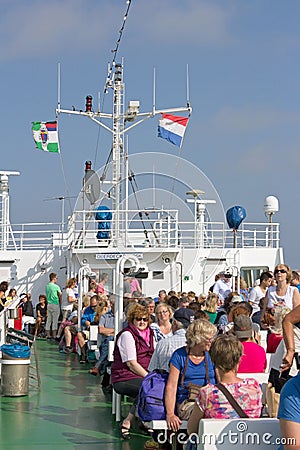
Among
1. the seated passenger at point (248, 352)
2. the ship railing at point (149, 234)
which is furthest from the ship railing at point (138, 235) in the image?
the seated passenger at point (248, 352)

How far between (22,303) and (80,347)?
437 cm

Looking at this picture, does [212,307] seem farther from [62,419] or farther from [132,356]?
[132,356]

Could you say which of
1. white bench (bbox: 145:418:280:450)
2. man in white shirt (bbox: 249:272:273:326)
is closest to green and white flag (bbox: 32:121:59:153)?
man in white shirt (bbox: 249:272:273:326)

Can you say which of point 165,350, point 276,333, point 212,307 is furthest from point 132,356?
point 212,307

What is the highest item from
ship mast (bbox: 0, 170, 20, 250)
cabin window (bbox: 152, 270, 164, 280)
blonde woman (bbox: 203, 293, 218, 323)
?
ship mast (bbox: 0, 170, 20, 250)

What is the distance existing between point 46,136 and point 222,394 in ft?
57.5

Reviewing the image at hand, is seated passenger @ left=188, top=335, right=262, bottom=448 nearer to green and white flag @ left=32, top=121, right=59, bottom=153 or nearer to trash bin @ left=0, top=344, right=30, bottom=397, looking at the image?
trash bin @ left=0, top=344, right=30, bottom=397

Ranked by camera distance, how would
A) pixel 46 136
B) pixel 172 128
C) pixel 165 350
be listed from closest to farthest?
pixel 165 350 → pixel 172 128 → pixel 46 136

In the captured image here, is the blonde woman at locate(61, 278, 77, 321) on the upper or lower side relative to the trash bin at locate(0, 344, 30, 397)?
upper

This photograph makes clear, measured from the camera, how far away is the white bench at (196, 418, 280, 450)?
366 cm

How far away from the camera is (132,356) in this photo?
6746mm

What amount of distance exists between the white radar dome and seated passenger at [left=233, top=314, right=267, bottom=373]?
1714cm

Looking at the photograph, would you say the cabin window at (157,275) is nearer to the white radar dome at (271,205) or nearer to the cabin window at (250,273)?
the cabin window at (250,273)

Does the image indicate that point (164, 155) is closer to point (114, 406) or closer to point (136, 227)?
point (114, 406)
